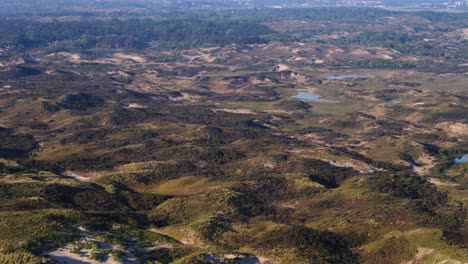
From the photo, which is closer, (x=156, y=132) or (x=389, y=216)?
(x=389, y=216)

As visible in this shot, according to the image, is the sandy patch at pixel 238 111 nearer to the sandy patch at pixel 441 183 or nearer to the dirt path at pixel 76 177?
the sandy patch at pixel 441 183

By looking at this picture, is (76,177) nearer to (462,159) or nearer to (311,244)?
(311,244)

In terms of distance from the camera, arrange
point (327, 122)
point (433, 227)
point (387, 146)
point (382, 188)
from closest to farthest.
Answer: point (433, 227) < point (382, 188) < point (387, 146) < point (327, 122)

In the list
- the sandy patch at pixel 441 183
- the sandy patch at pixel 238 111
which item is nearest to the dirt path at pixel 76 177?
the sandy patch at pixel 441 183

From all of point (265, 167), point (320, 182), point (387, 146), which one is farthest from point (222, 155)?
point (387, 146)

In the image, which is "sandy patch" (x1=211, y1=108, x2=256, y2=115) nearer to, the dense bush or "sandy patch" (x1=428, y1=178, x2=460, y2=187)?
"sandy patch" (x1=428, y1=178, x2=460, y2=187)

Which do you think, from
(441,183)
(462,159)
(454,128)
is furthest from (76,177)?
(454,128)

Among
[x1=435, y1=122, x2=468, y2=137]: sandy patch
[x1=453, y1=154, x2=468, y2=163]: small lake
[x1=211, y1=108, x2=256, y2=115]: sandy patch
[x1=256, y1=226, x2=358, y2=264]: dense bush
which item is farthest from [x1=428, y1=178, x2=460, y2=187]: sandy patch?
[x1=211, y1=108, x2=256, y2=115]: sandy patch

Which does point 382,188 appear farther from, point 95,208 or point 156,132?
point 156,132

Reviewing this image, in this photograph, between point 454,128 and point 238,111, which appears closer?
point 454,128

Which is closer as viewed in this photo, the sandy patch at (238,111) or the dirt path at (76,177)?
the dirt path at (76,177)

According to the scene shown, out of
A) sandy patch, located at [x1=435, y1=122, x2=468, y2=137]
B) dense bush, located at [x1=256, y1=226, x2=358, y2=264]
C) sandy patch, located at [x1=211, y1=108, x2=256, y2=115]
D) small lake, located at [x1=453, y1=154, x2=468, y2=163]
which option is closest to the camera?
dense bush, located at [x1=256, y1=226, x2=358, y2=264]
